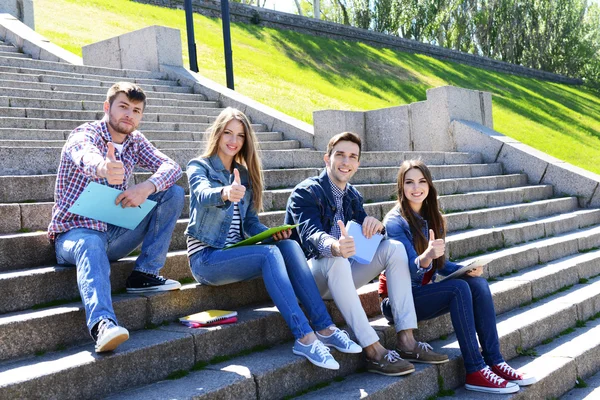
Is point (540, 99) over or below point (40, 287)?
over

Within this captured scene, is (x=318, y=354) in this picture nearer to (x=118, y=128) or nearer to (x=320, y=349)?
(x=320, y=349)

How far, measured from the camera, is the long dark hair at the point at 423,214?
4.43 meters

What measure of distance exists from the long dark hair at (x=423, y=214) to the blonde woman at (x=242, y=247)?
901mm

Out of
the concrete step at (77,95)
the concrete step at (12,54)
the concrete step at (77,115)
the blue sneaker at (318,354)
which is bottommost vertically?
the blue sneaker at (318,354)

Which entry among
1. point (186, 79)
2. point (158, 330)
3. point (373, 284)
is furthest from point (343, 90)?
point (158, 330)

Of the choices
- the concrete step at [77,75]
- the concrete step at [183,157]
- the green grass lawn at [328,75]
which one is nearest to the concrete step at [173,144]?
the concrete step at [183,157]

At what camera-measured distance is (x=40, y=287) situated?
3.68m

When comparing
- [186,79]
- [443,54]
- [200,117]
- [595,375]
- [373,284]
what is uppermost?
[443,54]

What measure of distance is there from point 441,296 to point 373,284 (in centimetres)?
98

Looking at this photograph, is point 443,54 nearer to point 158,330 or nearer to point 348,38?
point 348,38

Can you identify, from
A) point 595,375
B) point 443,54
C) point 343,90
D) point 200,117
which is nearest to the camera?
point 595,375

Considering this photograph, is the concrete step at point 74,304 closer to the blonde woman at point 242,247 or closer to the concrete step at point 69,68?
the blonde woman at point 242,247

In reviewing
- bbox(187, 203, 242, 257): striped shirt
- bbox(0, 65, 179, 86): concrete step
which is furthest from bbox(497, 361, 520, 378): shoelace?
bbox(0, 65, 179, 86): concrete step

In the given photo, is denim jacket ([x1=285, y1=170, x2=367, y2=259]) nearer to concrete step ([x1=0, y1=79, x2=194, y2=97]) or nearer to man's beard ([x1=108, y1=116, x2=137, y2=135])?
man's beard ([x1=108, y1=116, x2=137, y2=135])
